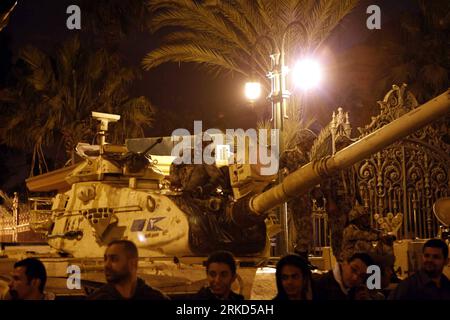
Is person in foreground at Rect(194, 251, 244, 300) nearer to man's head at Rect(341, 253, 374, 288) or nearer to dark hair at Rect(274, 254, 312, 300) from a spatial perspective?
dark hair at Rect(274, 254, 312, 300)

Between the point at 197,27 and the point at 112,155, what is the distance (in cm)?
828

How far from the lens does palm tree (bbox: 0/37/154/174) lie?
2359 cm

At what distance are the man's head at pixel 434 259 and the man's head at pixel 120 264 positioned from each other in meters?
2.38

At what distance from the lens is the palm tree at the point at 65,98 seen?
23.6 metres

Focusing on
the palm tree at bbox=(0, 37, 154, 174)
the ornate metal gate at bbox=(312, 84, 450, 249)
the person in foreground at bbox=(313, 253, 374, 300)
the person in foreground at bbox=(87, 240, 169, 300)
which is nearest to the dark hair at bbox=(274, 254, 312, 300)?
the person in foreground at bbox=(313, 253, 374, 300)

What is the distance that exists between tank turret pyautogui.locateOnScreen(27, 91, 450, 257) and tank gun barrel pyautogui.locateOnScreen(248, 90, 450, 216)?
0.05ft

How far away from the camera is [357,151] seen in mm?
7258

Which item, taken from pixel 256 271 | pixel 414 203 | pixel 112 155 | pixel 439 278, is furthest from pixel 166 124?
pixel 439 278

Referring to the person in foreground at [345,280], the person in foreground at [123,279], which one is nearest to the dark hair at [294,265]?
the person in foreground at [345,280]

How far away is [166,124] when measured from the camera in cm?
3084

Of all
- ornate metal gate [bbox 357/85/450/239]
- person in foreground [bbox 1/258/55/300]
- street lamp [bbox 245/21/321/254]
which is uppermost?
street lamp [bbox 245/21/321/254]

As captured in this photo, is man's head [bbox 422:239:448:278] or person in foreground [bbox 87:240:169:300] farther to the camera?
man's head [bbox 422:239:448:278]

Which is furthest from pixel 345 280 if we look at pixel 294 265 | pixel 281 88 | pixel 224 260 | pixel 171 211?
pixel 281 88
